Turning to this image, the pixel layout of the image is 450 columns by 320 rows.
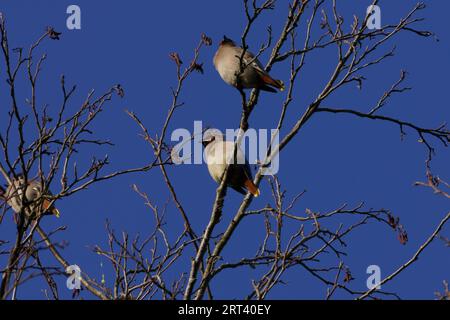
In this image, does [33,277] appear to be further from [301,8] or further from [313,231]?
[301,8]

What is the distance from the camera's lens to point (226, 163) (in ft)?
23.0

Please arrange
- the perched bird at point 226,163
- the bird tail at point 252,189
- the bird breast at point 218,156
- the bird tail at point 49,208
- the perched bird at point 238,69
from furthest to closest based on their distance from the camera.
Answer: the perched bird at point 238,69, the bird breast at point 218,156, the perched bird at point 226,163, the bird tail at point 252,189, the bird tail at point 49,208

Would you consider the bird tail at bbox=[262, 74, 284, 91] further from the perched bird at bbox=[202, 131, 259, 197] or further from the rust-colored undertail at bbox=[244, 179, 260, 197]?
the rust-colored undertail at bbox=[244, 179, 260, 197]

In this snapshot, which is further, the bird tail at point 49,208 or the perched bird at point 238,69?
the perched bird at point 238,69

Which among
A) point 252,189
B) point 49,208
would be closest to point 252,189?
point 252,189

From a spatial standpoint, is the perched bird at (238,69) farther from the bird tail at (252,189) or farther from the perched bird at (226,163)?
the bird tail at (252,189)

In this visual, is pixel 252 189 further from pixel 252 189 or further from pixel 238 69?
pixel 238 69

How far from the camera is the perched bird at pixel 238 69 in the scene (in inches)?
283

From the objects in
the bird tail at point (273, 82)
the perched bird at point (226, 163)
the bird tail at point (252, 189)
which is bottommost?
the bird tail at point (252, 189)

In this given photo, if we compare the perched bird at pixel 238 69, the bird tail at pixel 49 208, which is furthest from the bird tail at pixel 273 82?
the bird tail at pixel 49 208
